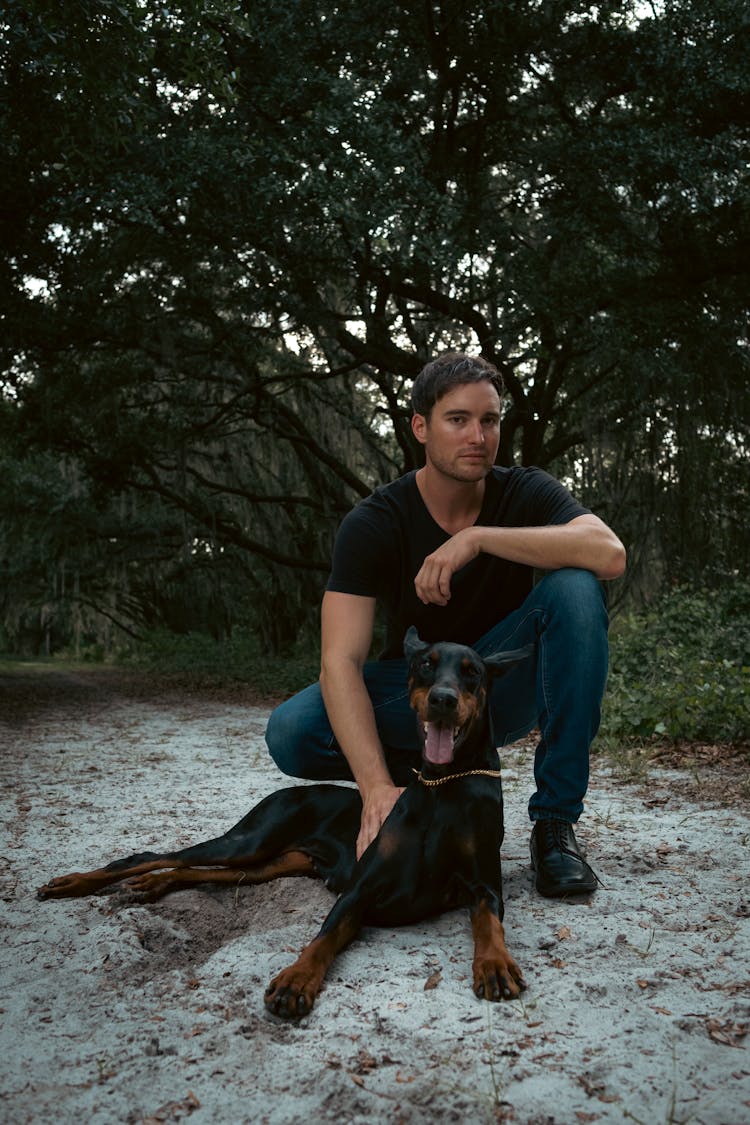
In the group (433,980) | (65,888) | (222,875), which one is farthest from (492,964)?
(65,888)

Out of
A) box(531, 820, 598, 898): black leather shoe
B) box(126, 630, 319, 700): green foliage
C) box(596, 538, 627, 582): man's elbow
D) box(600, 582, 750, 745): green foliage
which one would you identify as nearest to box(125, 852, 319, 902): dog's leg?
box(531, 820, 598, 898): black leather shoe

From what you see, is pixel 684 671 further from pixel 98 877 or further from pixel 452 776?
pixel 98 877

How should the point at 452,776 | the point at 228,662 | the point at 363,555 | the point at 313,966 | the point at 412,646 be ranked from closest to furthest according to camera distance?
the point at 313,966 < the point at 452,776 < the point at 412,646 < the point at 363,555 < the point at 228,662

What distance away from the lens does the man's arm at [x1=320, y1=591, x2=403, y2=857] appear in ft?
8.80

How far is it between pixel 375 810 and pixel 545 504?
1193mm

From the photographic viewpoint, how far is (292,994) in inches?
81.6

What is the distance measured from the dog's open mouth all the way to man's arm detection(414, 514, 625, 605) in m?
0.52

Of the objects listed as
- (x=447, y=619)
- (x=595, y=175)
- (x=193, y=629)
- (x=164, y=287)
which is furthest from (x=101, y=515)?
(x=447, y=619)

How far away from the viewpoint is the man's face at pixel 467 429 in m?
3.00

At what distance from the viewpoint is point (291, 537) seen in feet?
51.1

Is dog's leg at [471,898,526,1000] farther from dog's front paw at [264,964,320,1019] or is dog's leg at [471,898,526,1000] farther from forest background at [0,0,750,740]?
forest background at [0,0,750,740]

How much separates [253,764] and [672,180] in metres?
6.03

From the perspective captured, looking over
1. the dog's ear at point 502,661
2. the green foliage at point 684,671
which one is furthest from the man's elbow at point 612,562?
the green foliage at point 684,671

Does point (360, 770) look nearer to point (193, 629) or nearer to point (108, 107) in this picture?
point (108, 107)
